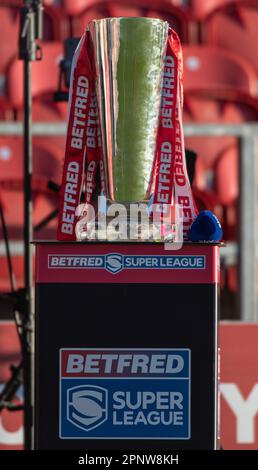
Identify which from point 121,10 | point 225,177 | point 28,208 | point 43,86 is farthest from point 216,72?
point 28,208

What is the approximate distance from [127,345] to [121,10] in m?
4.38

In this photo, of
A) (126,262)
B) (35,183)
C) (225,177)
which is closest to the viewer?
(126,262)

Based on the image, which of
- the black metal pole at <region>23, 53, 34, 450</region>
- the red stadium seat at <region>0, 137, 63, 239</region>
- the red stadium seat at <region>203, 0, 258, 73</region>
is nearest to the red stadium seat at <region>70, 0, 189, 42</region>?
the red stadium seat at <region>203, 0, 258, 73</region>

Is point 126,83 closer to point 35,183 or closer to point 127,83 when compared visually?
point 127,83

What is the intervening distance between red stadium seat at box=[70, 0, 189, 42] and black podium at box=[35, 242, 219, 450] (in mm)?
4213

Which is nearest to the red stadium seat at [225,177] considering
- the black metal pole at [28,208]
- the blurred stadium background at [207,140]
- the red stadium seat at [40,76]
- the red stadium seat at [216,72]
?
the blurred stadium background at [207,140]

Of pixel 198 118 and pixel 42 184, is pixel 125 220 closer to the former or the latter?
pixel 42 184

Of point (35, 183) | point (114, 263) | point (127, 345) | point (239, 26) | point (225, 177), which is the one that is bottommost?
point (127, 345)

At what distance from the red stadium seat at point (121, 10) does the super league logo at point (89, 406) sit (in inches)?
169

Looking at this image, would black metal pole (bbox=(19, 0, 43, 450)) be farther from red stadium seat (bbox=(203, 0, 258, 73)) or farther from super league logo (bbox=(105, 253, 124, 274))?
red stadium seat (bbox=(203, 0, 258, 73))

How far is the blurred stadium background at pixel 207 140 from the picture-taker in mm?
3014

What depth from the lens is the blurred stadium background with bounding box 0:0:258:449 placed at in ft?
9.89

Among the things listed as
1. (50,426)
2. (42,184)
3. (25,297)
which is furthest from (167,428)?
(42,184)

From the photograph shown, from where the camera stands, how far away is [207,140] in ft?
14.5
